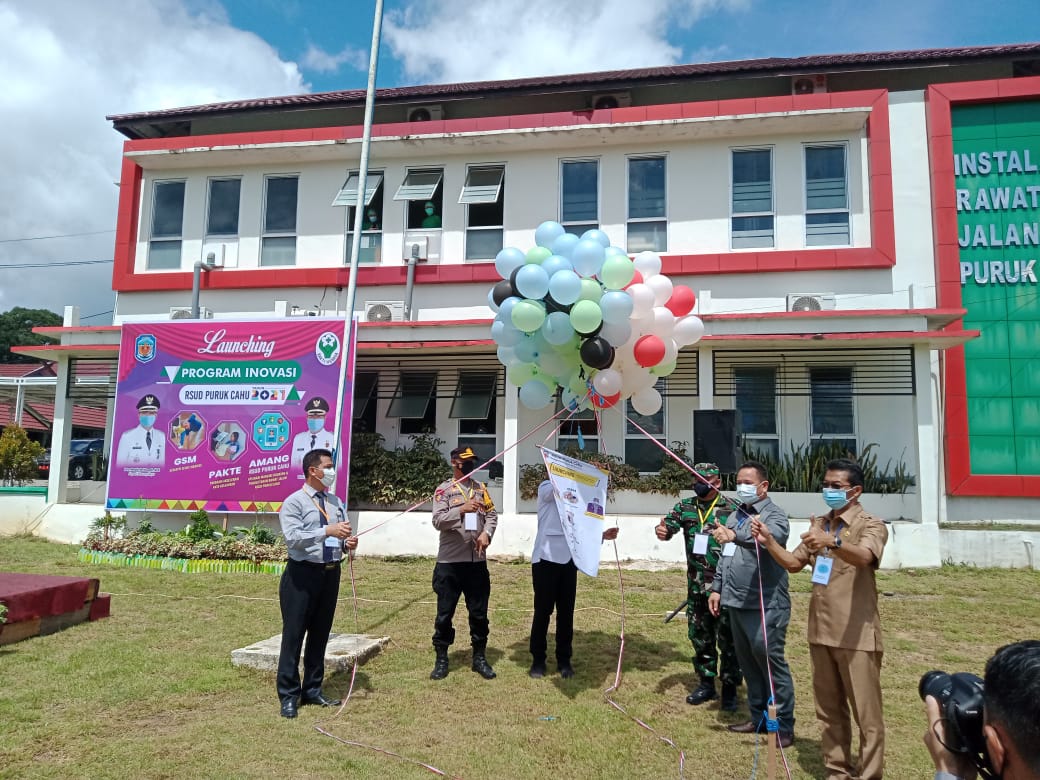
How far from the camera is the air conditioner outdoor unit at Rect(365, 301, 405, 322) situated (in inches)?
535

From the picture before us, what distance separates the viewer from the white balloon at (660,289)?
6023 millimetres

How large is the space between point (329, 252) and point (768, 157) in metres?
8.49

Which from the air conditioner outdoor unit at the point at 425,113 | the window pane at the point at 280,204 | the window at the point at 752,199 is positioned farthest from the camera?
the air conditioner outdoor unit at the point at 425,113

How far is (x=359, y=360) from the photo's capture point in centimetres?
1320

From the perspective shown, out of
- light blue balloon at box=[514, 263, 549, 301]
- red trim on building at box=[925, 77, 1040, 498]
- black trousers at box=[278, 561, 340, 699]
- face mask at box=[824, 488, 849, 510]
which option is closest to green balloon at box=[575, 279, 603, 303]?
light blue balloon at box=[514, 263, 549, 301]

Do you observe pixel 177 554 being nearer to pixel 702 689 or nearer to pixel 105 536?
pixel 105 536

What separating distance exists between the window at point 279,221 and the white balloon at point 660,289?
33.4 ft

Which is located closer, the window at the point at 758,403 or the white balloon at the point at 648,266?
the white balloon at the point at 648,266

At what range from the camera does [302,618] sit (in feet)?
16.5

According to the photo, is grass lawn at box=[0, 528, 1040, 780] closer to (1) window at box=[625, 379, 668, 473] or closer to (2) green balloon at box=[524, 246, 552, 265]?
(2) green balloon at box=[524, 246, 552, 265]

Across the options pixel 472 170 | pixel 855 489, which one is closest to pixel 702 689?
pixel 855 489

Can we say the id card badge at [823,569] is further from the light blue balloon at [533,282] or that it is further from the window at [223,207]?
the window at [223,207]

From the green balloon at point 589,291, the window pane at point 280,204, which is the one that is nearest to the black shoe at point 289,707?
the green balloon at point 589,291

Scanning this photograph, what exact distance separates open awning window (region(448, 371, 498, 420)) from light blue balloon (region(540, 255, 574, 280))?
266 inches
